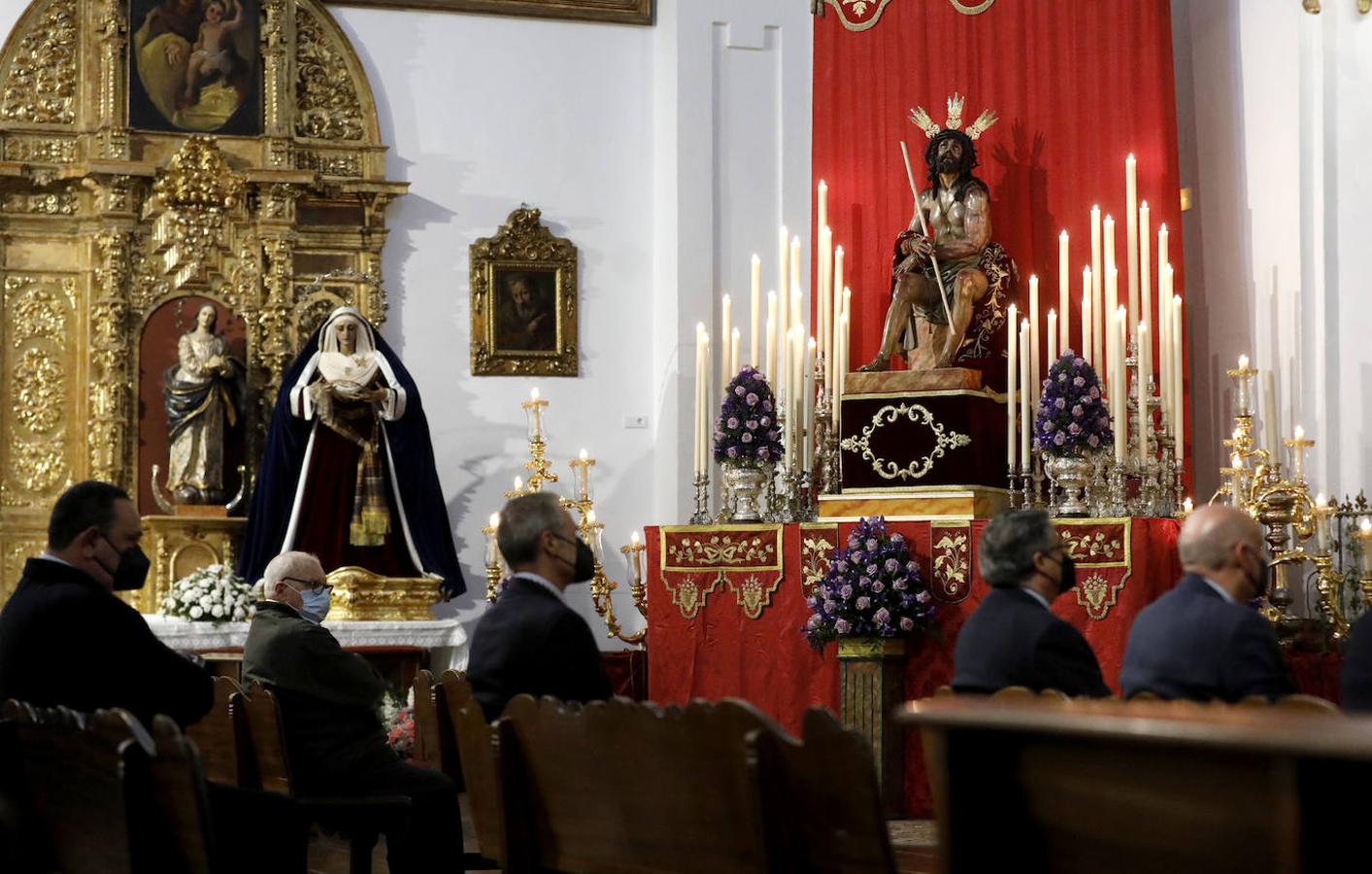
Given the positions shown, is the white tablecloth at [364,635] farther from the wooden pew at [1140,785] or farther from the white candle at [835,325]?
the wooden pew at [1140,785]

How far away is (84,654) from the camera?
489cm

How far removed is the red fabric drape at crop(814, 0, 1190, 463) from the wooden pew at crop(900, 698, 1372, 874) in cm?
777

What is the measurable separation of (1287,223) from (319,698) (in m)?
6.54

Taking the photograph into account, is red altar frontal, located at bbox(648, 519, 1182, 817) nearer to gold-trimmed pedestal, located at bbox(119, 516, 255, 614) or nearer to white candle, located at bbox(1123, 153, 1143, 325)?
white candle, located at bbox(1123, 153, 1143, 325)

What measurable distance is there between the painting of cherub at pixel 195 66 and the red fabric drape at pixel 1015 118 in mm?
3961

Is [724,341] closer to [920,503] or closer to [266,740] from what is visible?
[920,503]

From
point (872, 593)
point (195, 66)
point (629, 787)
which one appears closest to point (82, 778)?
point (629, 787)

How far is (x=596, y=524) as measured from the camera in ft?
37.5

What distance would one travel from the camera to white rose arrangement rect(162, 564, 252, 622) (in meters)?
10.9

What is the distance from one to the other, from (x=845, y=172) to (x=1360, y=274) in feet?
10.8

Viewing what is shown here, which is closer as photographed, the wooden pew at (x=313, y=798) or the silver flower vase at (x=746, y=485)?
the wooden pew at (x=313, y=798)

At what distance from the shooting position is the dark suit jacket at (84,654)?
4.85 m

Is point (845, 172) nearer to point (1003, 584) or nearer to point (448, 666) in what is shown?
point (448, 666)

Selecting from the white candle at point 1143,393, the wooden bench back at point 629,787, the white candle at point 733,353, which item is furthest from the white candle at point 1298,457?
the wooden bench back at point 629,787
